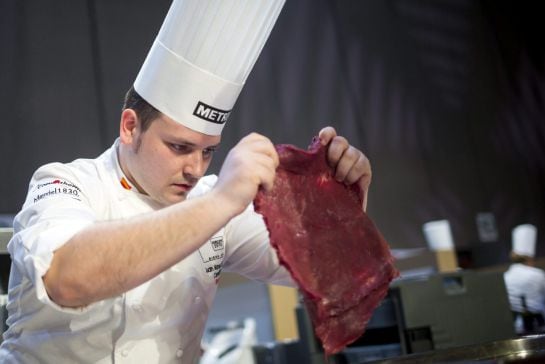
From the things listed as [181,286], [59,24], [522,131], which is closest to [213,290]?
[181,286]

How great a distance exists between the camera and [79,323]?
1.52 meters

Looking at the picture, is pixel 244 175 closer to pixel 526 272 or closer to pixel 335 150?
pixel 335 150

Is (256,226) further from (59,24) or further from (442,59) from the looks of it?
(442,59)

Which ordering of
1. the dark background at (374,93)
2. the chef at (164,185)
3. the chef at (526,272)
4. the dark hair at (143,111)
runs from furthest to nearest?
the chef at (526,272) < the dark background at (374,93) < the dark hair at (143,111) < the chef at (164,185)

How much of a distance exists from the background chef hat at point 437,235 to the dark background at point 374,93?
5 centimetres

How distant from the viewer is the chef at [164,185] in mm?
1304

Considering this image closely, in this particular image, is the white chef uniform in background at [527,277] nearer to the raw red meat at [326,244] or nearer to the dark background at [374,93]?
the dark background at [374,93]

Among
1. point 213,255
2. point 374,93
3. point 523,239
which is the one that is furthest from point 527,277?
point 213,255

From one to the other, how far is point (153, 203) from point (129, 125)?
0.22 metres

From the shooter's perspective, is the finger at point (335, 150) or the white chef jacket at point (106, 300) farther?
the finger at point (335, 150)

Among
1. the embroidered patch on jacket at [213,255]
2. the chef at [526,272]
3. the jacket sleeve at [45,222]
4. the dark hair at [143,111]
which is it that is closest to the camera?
the jacket sleeve at [45,222]

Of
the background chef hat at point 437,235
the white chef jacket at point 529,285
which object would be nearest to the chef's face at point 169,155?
the background chef hat at point 437,235

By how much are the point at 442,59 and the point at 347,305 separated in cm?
328

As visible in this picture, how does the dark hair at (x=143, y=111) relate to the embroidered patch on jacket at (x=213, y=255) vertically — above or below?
above
